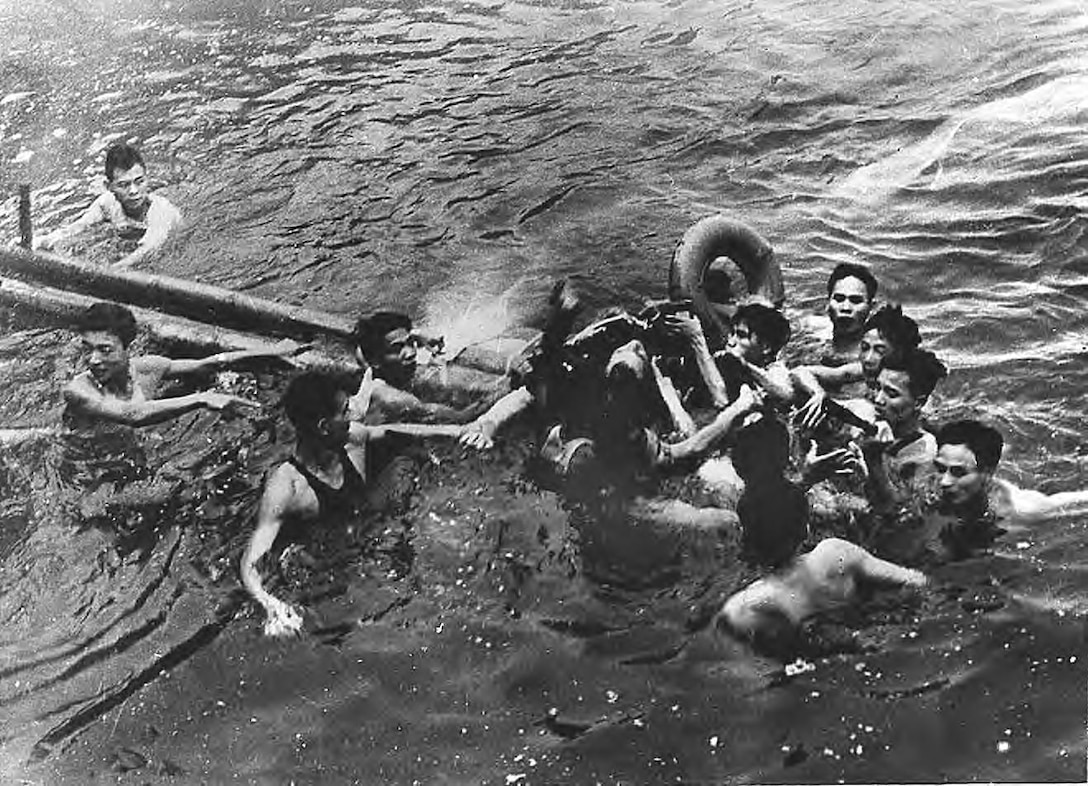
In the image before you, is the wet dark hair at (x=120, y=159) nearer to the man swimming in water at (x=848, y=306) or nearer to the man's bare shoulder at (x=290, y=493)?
the man's bare shoulder at (x=290, y=493)

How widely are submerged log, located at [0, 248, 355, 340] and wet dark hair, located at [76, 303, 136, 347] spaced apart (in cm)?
103

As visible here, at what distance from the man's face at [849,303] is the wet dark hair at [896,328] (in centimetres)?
71

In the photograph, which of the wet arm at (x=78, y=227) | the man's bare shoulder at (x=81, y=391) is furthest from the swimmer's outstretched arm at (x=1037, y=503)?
the wet arm at (x=78, y=227)

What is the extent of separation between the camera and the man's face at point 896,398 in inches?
257

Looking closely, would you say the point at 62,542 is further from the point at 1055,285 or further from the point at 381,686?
the point at 1055,285

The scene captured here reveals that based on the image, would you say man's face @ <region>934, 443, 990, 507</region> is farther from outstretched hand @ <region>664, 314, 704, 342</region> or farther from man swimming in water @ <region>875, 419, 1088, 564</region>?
outstretched hand @ <region>664, 314, 704, 342</region>

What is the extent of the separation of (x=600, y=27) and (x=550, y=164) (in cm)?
347

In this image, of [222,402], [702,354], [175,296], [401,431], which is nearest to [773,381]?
[702,354]

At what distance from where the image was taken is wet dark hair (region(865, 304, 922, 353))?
22.0 ft

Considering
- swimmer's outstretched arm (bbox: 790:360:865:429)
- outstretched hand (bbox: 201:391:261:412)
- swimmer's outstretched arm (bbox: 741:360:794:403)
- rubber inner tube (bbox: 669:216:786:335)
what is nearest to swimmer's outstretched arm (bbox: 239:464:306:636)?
outstretched hand (bbox: 201:391:261:412)

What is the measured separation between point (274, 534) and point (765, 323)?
3329 mm

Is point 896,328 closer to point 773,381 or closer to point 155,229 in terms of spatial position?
point 773,381

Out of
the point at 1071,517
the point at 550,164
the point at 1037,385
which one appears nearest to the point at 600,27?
the point at 550,164

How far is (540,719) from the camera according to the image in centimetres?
527
